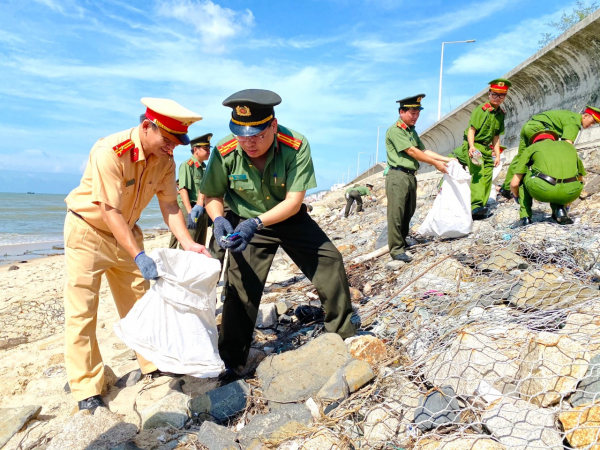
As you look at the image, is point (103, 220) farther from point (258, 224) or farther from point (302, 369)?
point (302, 369)

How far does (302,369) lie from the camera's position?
2.60m

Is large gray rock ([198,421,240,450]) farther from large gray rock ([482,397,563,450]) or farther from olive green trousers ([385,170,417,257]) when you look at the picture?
olive green trousers ([385,170,417,257])

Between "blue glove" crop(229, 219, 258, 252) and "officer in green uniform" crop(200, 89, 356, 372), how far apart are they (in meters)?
0.04

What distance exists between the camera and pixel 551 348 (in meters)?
2.02

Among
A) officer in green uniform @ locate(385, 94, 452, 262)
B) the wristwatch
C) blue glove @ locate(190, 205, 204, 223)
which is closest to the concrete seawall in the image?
officer in green uniform @ locate(385, 94, 452, 262)

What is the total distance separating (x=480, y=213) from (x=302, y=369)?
3.96m

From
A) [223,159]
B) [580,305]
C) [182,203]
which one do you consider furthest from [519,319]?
[182,203]

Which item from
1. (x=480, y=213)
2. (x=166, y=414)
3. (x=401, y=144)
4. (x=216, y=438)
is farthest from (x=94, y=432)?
(x=480, y=213)

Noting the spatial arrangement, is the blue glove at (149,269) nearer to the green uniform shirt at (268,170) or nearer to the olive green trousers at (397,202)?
the green uniform shirt at (268,170)

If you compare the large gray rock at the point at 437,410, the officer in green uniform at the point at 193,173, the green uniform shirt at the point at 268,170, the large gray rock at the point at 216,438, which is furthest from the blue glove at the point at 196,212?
the large gray rock at the point at 437,410

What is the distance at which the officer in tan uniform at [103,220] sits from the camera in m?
2.55

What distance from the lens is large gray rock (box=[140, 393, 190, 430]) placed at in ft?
7.98

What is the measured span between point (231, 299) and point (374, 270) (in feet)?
7.22

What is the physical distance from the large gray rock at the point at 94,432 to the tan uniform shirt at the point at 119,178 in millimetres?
1087
